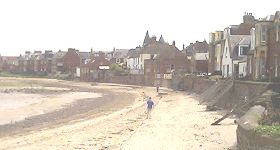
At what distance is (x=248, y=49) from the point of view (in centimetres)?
5331

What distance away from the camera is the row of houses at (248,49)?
123 feet

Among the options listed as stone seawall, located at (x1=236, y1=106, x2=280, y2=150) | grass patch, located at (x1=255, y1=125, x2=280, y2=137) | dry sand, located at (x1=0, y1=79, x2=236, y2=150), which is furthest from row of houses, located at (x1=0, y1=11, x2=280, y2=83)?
grass patch, located at (x1=255, y1=125, x2=280, y2=137)

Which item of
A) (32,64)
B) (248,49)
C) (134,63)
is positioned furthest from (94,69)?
(248,49)

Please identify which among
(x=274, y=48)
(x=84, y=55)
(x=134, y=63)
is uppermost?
(x=84, y=55)

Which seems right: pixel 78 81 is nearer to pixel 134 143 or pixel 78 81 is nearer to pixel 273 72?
pixel 273 72

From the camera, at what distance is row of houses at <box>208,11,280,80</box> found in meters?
37.6

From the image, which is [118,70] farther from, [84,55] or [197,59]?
[84,55]

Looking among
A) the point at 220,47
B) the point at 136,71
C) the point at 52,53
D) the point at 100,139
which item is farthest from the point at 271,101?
the point at 52,53

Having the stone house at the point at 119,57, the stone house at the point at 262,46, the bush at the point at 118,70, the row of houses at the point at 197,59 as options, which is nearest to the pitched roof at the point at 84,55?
the row of houses at the point at 197,59

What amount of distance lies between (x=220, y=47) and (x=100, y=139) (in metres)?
42.8

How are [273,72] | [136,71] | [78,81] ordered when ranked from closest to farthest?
1. [273,72]
2. [136,71]
3. [78,81]

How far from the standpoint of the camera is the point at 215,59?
6862 centimetres

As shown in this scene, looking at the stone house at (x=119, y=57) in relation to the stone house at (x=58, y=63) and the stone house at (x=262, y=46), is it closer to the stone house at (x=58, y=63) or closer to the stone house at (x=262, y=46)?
the stone house at (x=58, y=63)

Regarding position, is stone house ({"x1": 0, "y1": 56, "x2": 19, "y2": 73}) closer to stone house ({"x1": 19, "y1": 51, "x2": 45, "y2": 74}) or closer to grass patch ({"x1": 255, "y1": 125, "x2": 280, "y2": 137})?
stone house ({"x1": 19, "y1": 51, "x2": 45, "y2": 74})
